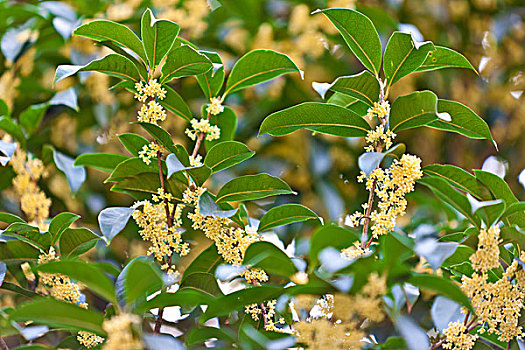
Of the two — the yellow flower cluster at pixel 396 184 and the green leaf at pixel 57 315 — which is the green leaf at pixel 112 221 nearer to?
the green leaf at pixel 57 315

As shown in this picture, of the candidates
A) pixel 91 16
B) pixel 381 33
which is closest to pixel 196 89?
pixel 91 16

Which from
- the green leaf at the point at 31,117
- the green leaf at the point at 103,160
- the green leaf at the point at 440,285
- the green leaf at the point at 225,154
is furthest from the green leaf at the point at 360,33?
the green leaf at the point at 31,117

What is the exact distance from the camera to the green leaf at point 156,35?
0.68m

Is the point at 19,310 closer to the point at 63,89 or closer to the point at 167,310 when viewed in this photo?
the point at 167,310

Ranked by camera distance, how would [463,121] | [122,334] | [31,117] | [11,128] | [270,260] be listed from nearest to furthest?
1. [122,334]
2. [270,260]
3. [463,121]
4. [11,128]
5. [31,117]

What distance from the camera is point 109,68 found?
680 mm

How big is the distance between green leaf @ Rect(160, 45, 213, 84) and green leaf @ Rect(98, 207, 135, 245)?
0.20 meters

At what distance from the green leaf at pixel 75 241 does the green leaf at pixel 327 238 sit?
0.34 metres

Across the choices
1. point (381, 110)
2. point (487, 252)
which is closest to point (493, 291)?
point (487, 252)

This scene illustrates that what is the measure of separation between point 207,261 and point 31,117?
0.80m

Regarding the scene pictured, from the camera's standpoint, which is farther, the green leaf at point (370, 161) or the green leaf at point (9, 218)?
the green leaf at point (9, 218)

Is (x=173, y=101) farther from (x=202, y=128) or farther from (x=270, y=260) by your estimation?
(x=270, y=260)

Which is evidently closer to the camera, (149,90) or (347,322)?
(347,322)

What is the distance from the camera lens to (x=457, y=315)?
74 cm
